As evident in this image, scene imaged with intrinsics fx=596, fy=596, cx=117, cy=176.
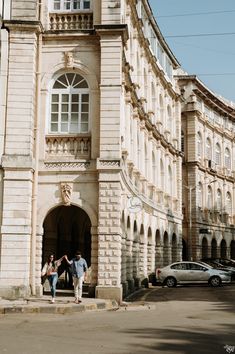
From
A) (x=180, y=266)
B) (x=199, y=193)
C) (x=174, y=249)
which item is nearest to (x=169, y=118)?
(x=174, y=249)

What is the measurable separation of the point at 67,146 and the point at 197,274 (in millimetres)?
13939

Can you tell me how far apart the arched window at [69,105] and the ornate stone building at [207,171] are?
1075 inches

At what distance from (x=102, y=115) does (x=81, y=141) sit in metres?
1.27

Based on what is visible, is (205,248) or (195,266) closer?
(195,266)

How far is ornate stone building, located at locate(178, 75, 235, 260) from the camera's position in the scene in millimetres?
51844

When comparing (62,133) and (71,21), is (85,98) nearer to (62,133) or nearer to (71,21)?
(62,133)

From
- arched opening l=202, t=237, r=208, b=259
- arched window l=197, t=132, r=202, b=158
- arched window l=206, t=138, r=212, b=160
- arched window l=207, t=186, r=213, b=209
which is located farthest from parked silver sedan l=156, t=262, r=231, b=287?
arched window l=206, t=138, r=212, b=160

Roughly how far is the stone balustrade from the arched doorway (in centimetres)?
392

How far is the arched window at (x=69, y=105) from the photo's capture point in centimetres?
2234

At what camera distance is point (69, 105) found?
74.0 feet

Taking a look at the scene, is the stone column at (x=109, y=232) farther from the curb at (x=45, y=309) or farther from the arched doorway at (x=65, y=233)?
the arched doorway at (x=65, y=233)

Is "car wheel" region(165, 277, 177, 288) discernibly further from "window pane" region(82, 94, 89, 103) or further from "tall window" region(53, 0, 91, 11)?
"tall window" region(53, 0, 91, 11)

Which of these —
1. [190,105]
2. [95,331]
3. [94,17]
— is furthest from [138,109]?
[190,105]

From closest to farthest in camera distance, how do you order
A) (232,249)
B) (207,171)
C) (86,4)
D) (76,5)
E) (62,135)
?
(62,135)
(86,4)
(76,5)
(207,171)
(232,249)
